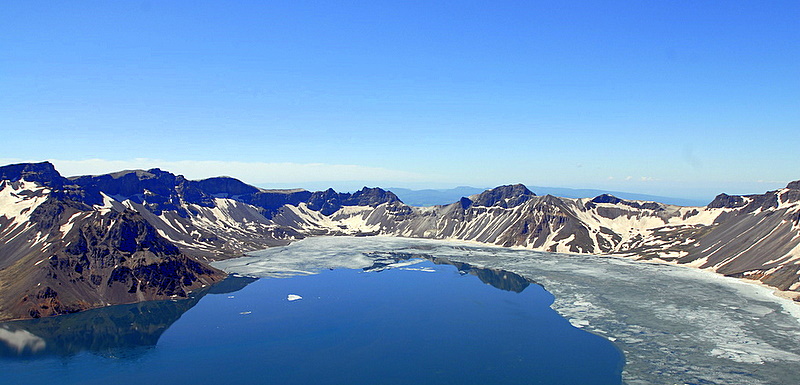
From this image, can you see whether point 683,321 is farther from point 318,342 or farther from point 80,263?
point 80,263

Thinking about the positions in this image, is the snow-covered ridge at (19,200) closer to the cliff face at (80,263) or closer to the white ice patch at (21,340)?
the cliff face at (80,263)

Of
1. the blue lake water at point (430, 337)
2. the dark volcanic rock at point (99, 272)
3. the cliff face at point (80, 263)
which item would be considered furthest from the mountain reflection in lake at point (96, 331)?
the cliff face at point (80, 263)

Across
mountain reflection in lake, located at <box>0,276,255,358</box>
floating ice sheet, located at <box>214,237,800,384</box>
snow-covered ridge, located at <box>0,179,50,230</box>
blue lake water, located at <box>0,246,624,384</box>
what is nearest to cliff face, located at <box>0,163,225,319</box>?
snow-covered ridge, located at <box>0,179,50,230</box>

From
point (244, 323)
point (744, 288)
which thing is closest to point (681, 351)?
point (744, 288)

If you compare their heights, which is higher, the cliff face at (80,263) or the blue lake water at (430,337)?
the cliff face at (80,263)

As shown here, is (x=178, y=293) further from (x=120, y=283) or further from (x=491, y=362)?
(x=491, y=362)

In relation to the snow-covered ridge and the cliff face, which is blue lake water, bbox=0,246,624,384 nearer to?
the cliff face
